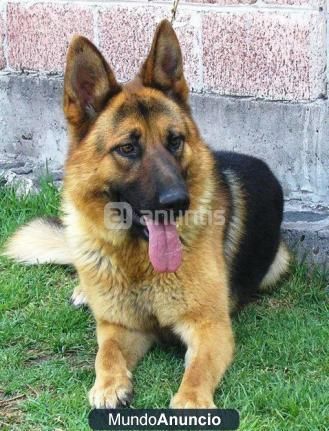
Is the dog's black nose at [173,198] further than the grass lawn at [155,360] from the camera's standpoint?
Yes

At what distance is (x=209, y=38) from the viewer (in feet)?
18.1

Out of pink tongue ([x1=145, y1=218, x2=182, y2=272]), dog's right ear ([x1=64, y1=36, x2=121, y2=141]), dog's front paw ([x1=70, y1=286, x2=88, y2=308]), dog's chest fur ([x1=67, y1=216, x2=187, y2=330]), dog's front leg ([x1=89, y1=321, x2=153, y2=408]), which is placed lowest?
dog's front paw ([x1=70, y1=286, x2=88, y2=308])

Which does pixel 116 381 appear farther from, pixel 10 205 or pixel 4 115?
pixel 4 115

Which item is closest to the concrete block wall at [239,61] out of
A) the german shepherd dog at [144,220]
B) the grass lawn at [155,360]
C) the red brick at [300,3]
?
the red brick at [300,3]

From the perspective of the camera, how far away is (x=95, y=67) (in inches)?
161

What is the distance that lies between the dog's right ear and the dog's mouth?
51 cm

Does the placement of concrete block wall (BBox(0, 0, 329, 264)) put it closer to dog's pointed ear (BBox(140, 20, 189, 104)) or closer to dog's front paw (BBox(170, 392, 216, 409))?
dog's pointed ear (BBox(140, 20, 189, 104))

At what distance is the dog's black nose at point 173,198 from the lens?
12.7 feet

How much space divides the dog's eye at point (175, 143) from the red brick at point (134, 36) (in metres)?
1.60

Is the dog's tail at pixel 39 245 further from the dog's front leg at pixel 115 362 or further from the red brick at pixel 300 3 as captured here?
the red brick at pixel 300 3

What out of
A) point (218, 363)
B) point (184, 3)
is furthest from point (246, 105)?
point (218, 363)

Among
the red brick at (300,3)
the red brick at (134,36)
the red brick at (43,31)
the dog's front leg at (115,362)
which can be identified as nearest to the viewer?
the dog's front leg at (115,362)

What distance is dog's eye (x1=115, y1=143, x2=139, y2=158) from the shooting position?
4027 mm

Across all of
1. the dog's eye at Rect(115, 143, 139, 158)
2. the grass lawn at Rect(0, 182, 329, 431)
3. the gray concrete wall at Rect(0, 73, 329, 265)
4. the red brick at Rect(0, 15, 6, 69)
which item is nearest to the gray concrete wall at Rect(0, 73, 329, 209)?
the gray concrete wall at Rect(0, 73, 329, 265)
